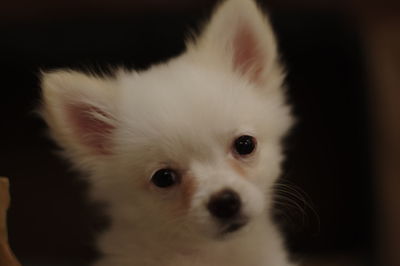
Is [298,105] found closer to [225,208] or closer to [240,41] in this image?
[240,41]

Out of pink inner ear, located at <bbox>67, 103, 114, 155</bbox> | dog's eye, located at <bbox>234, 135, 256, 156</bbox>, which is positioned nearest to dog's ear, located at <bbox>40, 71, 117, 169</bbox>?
pink inner ear, located at <bbox>67, 103, 114, 155</bbox>

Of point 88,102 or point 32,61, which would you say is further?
point 32,61

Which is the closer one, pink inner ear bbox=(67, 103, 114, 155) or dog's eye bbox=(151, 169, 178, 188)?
dog's eye bbox=(151, 169, 178, 188)

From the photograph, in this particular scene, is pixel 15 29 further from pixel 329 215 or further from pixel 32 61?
pixel 329 215

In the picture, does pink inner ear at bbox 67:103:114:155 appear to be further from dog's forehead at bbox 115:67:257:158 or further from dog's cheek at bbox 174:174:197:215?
dog's cheek at bbox 174:174:197:215

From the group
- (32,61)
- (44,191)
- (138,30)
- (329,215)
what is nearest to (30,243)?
(44,191)

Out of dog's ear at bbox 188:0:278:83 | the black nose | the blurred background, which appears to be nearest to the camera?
the black nose
